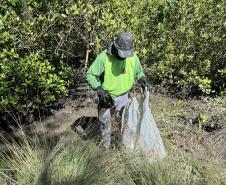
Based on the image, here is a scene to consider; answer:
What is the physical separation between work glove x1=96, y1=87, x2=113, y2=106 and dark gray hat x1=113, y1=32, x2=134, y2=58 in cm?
46

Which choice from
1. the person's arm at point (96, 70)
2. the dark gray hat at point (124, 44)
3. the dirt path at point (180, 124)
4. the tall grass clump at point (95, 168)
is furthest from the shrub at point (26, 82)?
the tall grass clump at point (95, 168)

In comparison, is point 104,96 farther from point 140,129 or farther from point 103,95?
point 140,129

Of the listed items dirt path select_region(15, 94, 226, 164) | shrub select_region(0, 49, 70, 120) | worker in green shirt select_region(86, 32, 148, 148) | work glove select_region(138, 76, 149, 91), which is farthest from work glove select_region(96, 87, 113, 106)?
shrub select_region(0, 49, 70, 120)

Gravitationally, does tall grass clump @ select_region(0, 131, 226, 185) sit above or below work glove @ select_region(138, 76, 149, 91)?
below

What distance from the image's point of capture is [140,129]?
5.20 m

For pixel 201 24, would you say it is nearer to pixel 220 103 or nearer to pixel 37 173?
pixel 220 103

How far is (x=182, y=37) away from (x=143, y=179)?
4452 millimetres

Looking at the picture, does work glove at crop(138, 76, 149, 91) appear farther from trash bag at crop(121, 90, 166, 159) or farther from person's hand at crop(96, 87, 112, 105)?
person's hand at crop(96, 87, 112, 105)

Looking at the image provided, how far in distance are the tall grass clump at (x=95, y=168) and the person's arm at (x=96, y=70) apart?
760mm

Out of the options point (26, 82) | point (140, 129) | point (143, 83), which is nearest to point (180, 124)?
point (143, 83)

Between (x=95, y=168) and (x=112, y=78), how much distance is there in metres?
1.33

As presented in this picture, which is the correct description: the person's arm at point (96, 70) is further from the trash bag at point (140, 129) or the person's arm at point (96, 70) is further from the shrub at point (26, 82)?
→ the shrub at point (26, 82)

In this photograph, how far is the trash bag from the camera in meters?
5.04

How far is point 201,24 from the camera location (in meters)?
8.20
